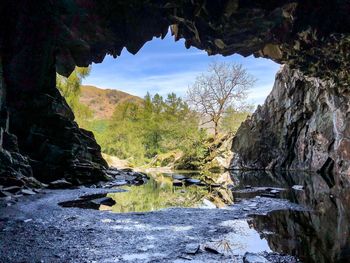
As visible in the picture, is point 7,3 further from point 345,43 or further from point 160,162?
point 160,162

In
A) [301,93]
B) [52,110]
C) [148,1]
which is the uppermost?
[148,1]

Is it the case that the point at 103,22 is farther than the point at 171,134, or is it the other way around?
the point at 171,134

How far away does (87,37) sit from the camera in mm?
19141

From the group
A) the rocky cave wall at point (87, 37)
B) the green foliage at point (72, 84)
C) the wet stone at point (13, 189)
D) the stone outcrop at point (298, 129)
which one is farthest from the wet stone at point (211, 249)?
the green foliage at point (72, 84)

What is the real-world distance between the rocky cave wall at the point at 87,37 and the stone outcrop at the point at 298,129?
2812 millimetres

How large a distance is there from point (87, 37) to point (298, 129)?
18.9 metres

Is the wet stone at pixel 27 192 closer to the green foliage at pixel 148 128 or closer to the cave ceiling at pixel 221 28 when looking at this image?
the cave ceiling at pixel 221 28

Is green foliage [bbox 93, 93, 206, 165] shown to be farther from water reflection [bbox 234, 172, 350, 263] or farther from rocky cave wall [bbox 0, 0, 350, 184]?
water reflection [bbox 234, 172, 350, 263]

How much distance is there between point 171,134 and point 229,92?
10.6 metres

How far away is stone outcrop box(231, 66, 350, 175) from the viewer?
20328 millimetres

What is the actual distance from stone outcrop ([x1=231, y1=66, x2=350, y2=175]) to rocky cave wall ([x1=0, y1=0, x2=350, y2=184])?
111 inches

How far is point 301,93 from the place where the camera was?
89.2 ft

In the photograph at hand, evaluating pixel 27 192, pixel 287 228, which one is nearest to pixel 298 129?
pixel 27 192

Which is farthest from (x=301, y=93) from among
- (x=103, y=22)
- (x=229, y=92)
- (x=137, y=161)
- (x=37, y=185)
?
(x=137, y=161)
